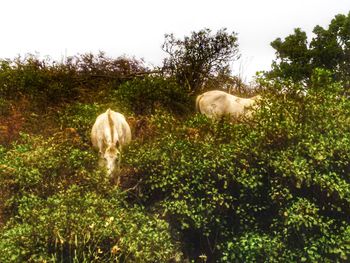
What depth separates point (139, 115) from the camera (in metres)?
13.2

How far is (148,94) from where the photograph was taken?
13.7m

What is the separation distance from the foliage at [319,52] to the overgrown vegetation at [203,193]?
42.8 ft

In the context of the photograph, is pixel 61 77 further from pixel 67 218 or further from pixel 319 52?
pixel 319 52

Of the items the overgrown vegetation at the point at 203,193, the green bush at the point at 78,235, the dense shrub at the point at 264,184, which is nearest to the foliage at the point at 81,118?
the overgrown vegetation at the point at 203,193

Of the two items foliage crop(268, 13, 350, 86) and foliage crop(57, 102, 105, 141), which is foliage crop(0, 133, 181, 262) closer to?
foliage crop(57, 102, 105, 141)

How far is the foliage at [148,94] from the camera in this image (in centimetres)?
1362

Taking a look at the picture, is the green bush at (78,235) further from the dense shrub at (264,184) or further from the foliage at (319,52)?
the foliage at (319,52)

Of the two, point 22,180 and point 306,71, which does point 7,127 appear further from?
point 306,71

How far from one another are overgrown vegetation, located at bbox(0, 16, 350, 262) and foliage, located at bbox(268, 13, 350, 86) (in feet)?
42.8

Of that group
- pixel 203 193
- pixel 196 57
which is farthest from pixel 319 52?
pixel 203 193

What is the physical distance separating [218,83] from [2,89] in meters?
6.88

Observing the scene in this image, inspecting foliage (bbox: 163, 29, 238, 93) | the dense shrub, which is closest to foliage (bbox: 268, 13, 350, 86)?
foliage (bbox: 163, 29, 238, 93)

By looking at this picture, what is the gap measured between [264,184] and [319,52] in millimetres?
15352

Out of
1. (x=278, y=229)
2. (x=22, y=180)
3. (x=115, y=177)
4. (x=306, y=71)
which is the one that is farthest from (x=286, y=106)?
(x=306, y=71)
